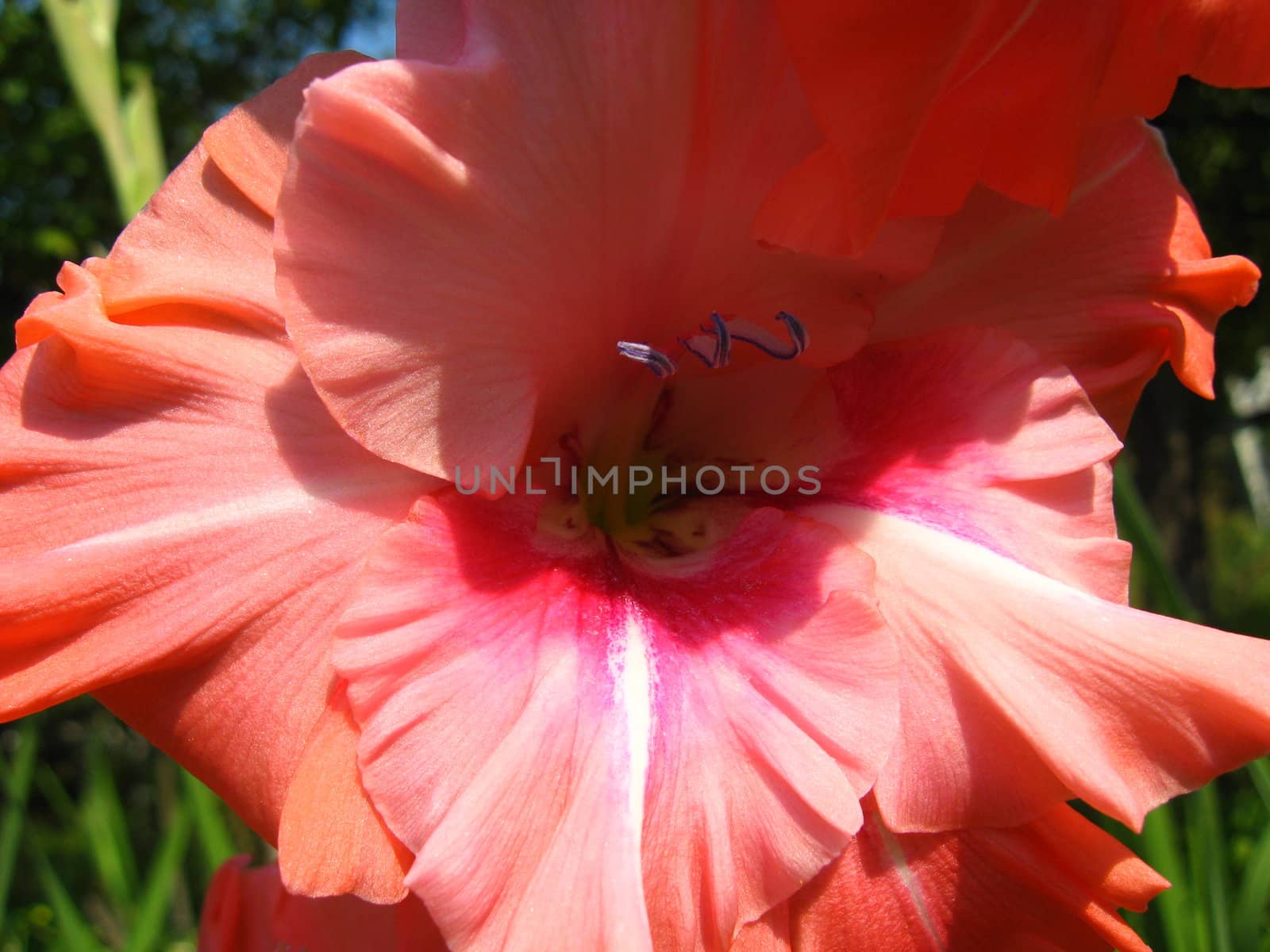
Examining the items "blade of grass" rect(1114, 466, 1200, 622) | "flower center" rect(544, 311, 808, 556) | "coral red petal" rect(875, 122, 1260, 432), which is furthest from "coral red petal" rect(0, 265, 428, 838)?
"blade of grass" rect(1114, 466, 1200, 622)

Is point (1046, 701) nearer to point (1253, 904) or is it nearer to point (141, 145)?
point (1253, 904)

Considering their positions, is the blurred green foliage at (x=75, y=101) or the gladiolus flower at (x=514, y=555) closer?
the gladiolus flower at (x=514, y=555)

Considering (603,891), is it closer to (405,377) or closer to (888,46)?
(405,377)

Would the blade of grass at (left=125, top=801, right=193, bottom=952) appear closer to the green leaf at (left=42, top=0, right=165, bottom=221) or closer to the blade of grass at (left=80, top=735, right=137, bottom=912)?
the blade of grass at (left=80, top=735, right=137, bottom=912)

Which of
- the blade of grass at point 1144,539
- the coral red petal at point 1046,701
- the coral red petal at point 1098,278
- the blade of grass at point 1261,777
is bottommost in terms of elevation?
the blade of grass at point 1261,777

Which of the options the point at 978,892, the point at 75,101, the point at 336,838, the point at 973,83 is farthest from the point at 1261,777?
the point at 75,101

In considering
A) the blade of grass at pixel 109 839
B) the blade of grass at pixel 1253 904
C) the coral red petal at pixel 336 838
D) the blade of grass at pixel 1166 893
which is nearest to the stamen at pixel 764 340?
the coral red petal at pixel 336 838

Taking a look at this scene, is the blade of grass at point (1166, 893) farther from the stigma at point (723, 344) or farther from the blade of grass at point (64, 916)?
the blade of grass at point (64, 916)
